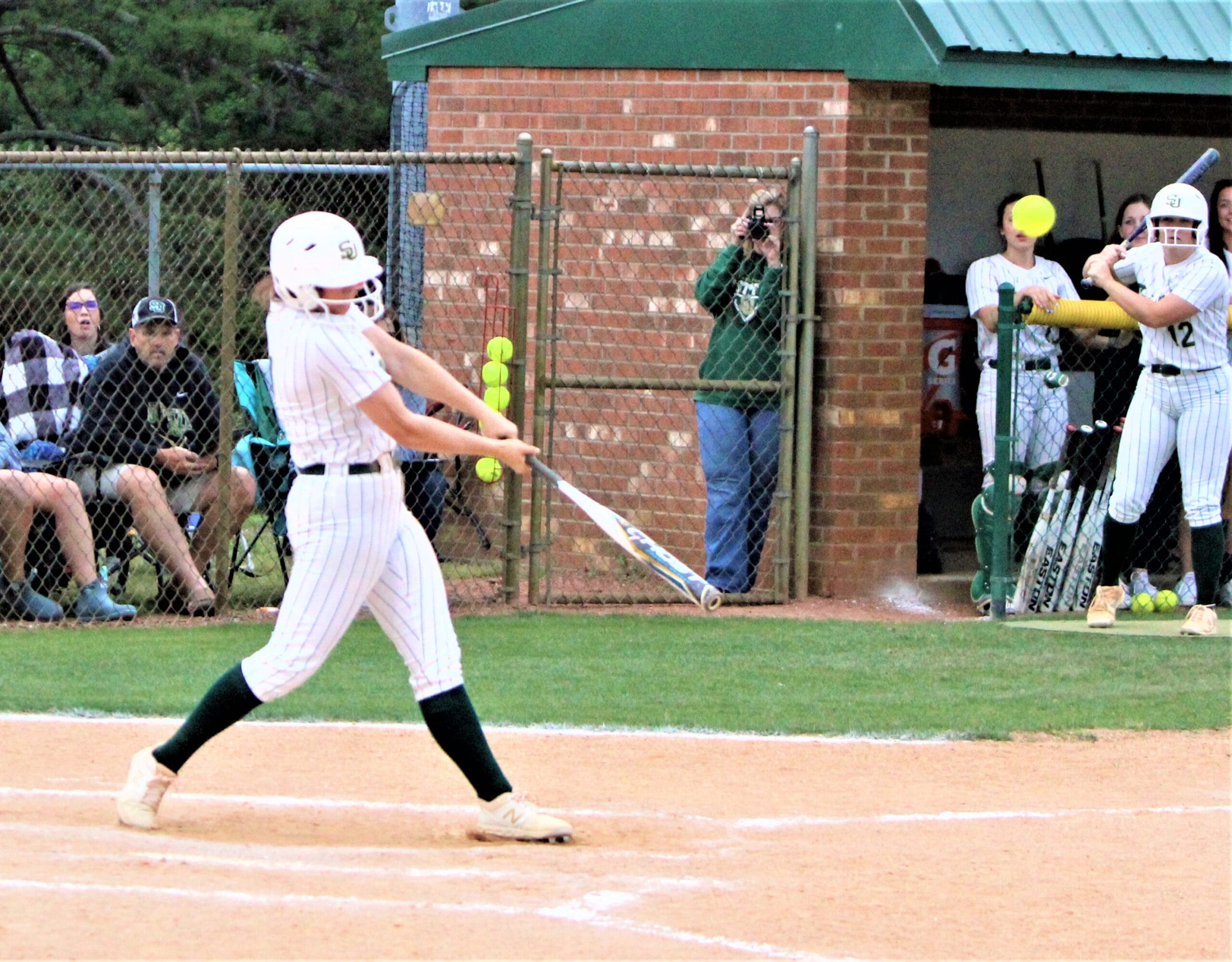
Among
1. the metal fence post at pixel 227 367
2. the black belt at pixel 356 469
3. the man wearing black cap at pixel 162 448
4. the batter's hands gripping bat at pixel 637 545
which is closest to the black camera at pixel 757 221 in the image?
the metal fence post at pixel 227 367

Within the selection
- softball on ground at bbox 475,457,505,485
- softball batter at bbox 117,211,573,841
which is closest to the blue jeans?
softball on ground at bbox 475,457,505,485

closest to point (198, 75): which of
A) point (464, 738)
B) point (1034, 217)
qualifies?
point (1034, 217)

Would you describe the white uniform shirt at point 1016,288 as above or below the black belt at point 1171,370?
above

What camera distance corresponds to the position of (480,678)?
26.2 feet

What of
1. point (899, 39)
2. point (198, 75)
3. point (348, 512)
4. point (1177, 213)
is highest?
point (198, 75)

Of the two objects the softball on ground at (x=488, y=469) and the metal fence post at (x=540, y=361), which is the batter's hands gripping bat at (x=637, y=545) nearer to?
the metal fence post at (x=540, y=361)

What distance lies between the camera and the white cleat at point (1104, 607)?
942 cm

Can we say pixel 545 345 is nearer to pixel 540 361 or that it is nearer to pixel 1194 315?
pixel 540 361

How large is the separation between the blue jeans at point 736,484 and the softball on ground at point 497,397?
1053 millimetres

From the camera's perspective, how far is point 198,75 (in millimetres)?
18016

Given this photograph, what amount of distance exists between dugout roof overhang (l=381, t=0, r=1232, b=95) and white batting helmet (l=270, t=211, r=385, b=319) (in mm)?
5532

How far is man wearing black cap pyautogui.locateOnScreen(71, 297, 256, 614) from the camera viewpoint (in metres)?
9.37

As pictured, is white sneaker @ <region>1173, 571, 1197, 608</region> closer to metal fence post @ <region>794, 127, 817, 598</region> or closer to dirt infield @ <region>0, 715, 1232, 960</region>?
metal fence post @ <region>794, 127, 817, 598</region>

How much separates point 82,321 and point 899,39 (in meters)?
4.63
